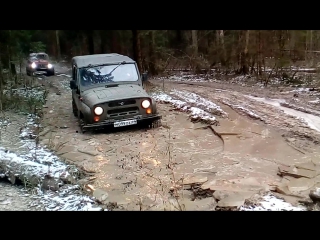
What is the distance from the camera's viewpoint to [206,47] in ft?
80.0

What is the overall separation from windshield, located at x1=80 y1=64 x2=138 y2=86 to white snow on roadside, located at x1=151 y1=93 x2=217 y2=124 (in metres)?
2.23

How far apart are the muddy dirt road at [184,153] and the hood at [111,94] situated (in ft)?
3.10

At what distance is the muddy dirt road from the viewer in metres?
6.00

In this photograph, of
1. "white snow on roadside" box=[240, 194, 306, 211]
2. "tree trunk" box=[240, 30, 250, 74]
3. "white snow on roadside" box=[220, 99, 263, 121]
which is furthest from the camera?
"tree trunk" box=[240, 30, 250, 74]

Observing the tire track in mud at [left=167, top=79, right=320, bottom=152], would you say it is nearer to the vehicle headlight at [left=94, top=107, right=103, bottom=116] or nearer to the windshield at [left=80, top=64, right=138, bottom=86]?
the windshield at [left=80, top=64, right=138, bottom=86]

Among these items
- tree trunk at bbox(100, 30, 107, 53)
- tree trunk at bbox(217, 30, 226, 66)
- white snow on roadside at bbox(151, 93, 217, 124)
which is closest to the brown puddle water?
white snow on roadside at bbox(151, 93, 217, 124)

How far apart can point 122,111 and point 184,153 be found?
224cm

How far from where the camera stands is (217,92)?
50.7ft

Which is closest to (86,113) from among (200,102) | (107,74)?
(107,74)

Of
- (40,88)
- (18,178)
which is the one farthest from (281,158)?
(40,88)

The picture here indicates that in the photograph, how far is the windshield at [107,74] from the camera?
398 inches

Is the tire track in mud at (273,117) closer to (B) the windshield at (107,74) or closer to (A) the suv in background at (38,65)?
(B) the windshield at (107,74)

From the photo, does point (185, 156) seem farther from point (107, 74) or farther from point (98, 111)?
point (107, 74)

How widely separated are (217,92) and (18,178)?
10413 mm
